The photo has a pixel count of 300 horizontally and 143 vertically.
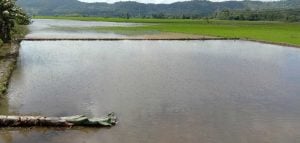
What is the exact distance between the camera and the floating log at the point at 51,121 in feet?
38.9

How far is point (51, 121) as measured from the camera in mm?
11891

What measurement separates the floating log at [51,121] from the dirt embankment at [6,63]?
355 centimetres

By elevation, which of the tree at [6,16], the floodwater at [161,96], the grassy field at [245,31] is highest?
the tree at [6,16]

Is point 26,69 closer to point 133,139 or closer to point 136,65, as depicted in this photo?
point 136,65

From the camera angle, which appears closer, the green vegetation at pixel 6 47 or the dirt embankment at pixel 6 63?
the dirt embankment at pixel 6 63

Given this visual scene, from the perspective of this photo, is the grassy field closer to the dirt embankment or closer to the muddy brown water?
the muddy brown water

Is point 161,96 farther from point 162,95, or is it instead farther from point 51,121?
point 51,121

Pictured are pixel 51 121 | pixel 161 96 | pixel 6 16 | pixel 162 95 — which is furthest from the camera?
pixel 6 16

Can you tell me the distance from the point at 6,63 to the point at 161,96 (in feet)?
32.9

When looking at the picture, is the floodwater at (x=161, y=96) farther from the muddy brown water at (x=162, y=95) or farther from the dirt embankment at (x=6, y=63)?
the dirt embankment at (x=6, y=63)

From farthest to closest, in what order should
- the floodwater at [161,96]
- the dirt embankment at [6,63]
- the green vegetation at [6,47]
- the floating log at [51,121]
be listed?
the green vegetation at [6,47]
the dirt embankment at [6,63]
the floating log at [51,121]
the floodwater at [161,96]

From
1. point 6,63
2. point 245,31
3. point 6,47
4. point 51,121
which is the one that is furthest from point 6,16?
point 245,31

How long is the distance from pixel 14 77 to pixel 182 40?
908 inches

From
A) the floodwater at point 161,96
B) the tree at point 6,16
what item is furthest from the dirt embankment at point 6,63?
the tree at point 6,16
